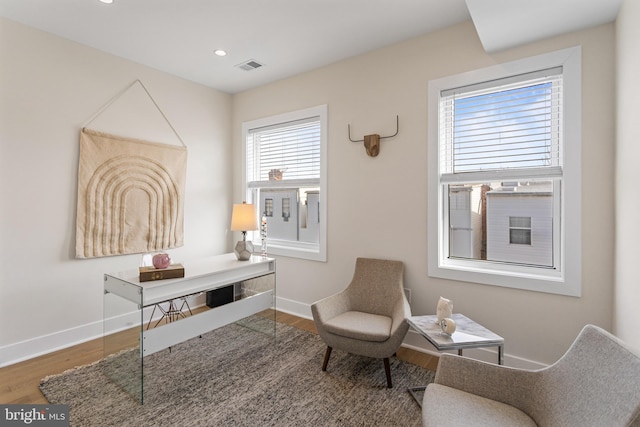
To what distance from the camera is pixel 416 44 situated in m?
2.85

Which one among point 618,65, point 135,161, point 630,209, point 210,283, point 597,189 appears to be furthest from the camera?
point 135,161

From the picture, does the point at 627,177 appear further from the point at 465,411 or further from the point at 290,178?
the point at 290,178

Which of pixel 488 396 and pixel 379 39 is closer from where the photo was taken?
pixel 488 396

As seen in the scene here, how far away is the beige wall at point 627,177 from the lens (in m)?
1.63

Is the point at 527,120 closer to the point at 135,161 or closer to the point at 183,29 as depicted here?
the point at 183,29

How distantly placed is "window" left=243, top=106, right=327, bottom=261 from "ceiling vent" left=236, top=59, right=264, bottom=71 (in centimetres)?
61

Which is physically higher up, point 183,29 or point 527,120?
point 183,29

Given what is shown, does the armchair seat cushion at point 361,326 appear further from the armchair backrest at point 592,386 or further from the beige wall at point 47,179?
the beige wall at point 47,179

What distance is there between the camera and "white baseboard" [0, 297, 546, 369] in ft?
7.93

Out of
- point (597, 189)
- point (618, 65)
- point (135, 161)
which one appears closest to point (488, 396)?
point (597, 189)

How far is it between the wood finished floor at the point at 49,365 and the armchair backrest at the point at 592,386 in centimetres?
120

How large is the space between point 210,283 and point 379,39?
8.48ft

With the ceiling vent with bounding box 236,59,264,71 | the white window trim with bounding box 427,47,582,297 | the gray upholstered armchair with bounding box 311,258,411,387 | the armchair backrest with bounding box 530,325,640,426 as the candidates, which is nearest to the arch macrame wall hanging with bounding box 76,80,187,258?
the ceiling vent with bounding box 236,59,264,71

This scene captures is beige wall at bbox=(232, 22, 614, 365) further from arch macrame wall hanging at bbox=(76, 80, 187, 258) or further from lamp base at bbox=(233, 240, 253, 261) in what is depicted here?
arch macrame wall hanging at bbox=(76, 80, 187, 258)
